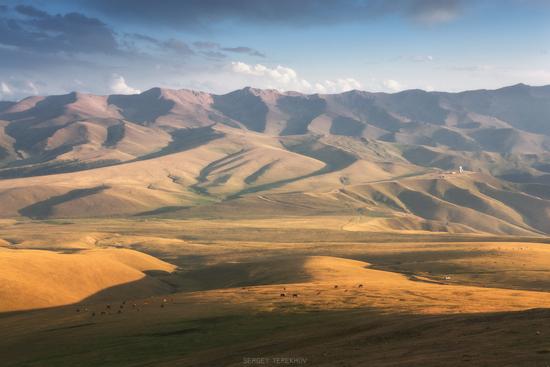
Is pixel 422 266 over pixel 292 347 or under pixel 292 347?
under

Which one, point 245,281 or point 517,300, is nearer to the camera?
point 517,300

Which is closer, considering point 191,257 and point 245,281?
point 245,281

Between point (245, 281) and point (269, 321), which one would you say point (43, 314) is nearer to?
point (269, 321)

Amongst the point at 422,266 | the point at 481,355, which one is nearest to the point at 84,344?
the point at 481,355

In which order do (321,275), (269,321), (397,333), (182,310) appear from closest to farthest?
1. (397,333)
2. (269,321)
3. (182,310)
4. (321,275)

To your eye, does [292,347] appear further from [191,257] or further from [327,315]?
[191,257]

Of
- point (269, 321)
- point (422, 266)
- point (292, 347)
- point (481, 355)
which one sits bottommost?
point (422, 266)

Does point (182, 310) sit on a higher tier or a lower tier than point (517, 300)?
lower

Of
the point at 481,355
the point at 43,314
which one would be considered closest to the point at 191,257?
the point at 43,314

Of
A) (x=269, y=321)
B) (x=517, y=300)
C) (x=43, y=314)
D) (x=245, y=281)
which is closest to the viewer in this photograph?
(x=269, y=321)
